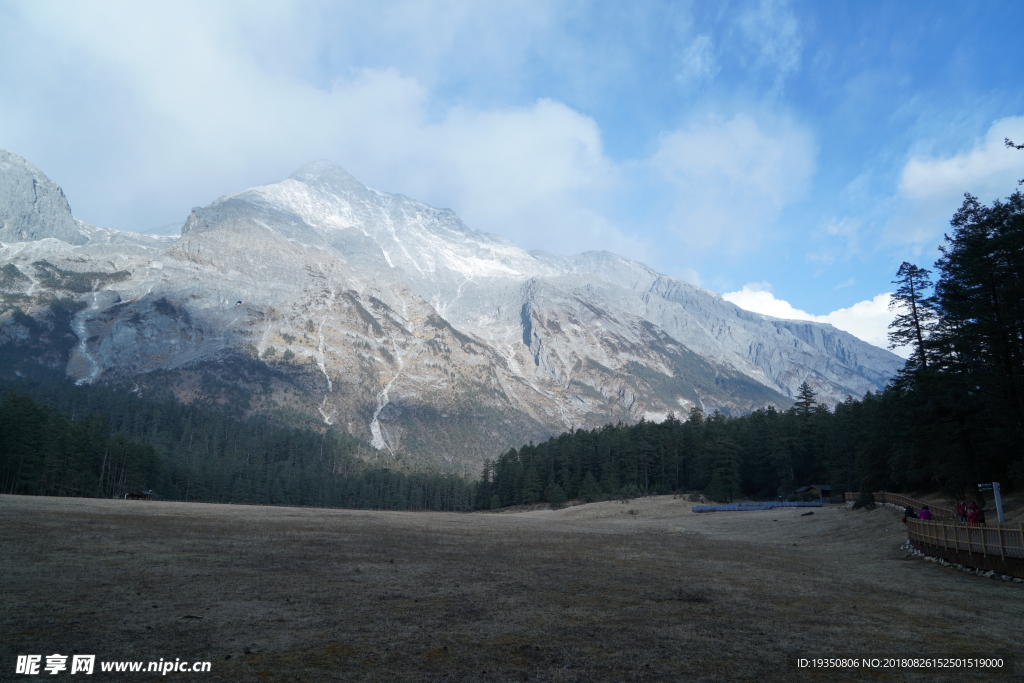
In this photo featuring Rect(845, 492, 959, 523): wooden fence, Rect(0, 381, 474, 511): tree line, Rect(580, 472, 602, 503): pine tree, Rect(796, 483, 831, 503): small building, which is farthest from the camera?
Rect(580, 472, 602, 503): pine tree

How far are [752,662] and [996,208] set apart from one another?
37.0m

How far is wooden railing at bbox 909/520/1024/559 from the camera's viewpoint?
61.6 ft

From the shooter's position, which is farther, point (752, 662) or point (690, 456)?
point (690, 456)

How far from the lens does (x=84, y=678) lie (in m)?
→ 8.13

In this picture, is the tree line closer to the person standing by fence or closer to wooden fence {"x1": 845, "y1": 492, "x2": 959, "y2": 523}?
the person standing by fence

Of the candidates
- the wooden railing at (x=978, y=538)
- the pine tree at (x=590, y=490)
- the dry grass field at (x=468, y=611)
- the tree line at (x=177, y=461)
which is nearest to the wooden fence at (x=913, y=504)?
the wooden railing at (x=978, y=538)

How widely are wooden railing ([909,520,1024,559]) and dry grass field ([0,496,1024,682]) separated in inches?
47.2

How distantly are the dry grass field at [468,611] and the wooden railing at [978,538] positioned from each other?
3.94ft

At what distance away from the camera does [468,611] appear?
1337cm

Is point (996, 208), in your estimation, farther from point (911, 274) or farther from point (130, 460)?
point (130, 460)

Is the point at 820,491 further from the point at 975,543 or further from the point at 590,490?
the point at 975,543

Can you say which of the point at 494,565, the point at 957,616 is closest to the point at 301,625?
the point at 494,565

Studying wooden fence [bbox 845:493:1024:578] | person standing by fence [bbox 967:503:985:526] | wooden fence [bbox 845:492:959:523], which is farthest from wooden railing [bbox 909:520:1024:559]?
wooden fence [bbox 845:492:959:523]

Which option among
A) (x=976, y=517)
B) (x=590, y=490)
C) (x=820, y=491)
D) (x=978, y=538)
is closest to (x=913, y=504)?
(x=976, y=517)
